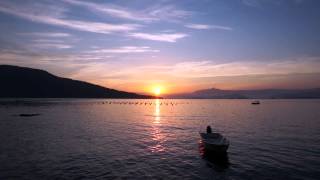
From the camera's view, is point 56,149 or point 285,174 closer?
point 285,174

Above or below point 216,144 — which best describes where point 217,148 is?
below

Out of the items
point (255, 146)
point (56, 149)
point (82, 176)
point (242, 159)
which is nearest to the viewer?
point (82, 176)

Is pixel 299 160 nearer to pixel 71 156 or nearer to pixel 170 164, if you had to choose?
pixel 170 164

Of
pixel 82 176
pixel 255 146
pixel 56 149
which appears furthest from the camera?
pixel 255 146

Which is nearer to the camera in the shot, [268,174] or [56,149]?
[268,174]

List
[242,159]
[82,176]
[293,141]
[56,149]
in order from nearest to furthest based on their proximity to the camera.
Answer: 1. [82,176]
2. [242,159]
3. [56,149]
4. [293,141]

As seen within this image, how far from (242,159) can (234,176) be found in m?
7.65

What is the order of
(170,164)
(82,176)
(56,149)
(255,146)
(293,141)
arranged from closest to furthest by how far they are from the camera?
(82,176), (170,164), (56,149), (255,146), (293,141)

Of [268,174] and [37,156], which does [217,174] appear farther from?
[37,156]

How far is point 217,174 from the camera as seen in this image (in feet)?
98.1

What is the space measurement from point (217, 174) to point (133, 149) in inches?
667

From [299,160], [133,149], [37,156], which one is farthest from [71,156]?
[299,160]

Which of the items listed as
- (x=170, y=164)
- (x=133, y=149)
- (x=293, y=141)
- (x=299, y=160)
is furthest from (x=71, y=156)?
(x=293, y=141)

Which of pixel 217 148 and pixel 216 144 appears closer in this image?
pixel 217 148
